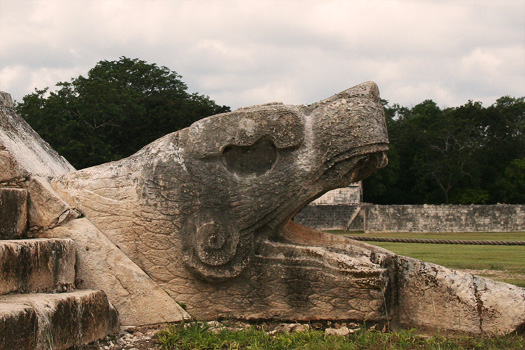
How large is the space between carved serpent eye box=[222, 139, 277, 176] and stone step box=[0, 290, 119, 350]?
1205mm

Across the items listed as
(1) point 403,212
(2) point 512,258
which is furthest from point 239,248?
(1) point 403,212

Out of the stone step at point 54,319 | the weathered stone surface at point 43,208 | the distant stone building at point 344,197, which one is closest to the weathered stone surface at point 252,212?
the weathered stone surface at point 43,208

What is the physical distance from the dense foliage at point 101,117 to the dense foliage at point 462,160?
→ 1525 cm

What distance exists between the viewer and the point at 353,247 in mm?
4746

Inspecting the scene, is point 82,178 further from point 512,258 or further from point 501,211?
point 501,211

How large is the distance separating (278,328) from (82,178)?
1.71 metres

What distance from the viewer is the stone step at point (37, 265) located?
11.8ft

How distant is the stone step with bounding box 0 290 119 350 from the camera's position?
318cm

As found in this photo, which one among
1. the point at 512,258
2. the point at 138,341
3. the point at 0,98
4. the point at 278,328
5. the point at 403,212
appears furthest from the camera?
the point at 403,212

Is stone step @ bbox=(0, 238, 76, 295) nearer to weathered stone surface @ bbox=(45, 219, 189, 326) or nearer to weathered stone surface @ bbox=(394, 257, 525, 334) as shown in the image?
weathered stone surface @ bbox=(45, 219, 189, 326)

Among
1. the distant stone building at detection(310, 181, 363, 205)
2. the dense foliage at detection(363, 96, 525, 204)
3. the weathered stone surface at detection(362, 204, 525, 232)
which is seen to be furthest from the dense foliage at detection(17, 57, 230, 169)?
the dense foliage at detection(363, 96, 525, 204)

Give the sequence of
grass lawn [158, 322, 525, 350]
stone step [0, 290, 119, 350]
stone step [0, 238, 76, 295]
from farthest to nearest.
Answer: grass lawn [158, 322, 525, 350] < stone step [0, 238, 76, 295] < stone step [0, 290, 119, 350]

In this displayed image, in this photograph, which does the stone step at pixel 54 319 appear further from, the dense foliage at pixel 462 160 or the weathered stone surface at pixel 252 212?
the dense foliage at pixel 462 160

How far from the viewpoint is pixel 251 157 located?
4.61m
